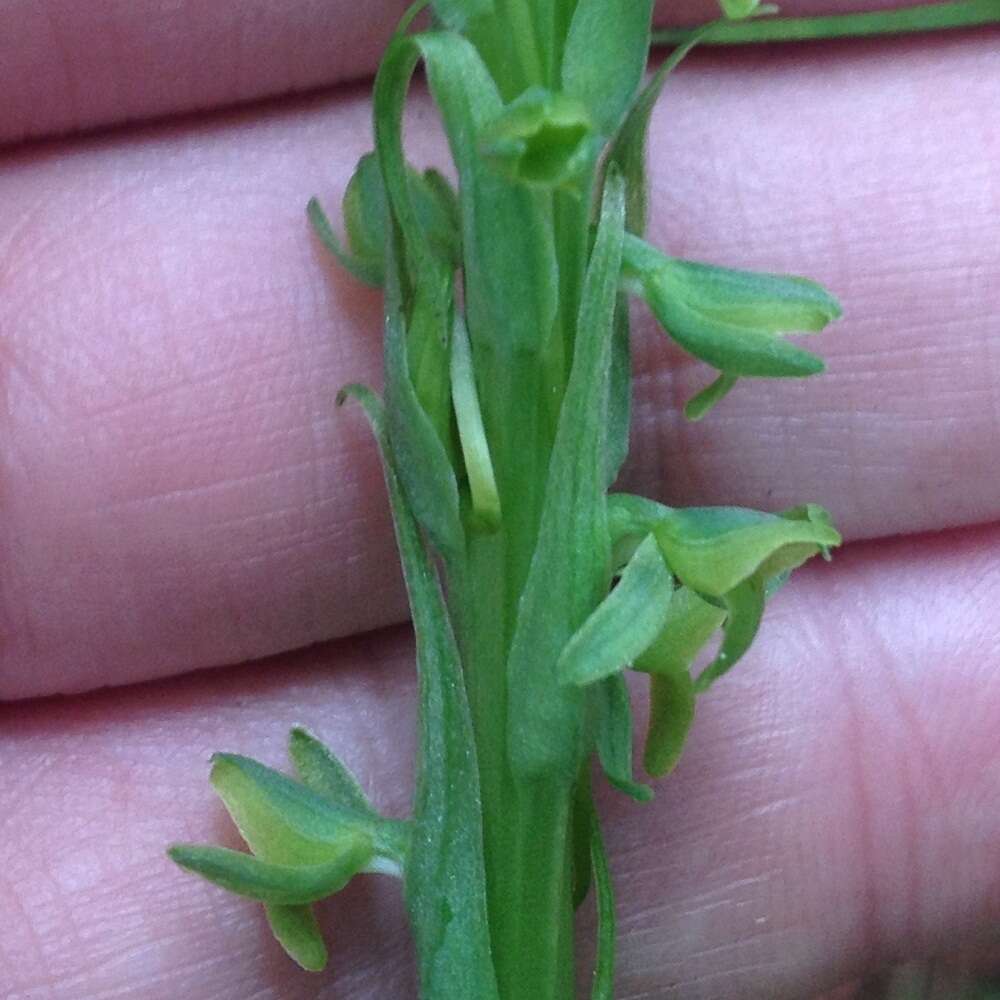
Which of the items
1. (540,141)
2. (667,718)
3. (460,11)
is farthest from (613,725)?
(460,11)

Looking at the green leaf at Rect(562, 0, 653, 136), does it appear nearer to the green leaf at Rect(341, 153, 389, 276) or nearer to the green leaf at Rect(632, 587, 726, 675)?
the green leaf at Rect(341, 153, 389, 276)

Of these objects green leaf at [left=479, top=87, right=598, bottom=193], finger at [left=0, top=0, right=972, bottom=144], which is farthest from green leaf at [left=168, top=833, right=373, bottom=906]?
finger at [left=0, top=0, right=972, bottom=144]

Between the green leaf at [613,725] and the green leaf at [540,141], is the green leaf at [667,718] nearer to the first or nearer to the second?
the green leaf at [613,725]

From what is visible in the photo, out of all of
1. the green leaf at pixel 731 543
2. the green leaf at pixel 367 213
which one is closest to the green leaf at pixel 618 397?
the green leaf at pixel 731 543

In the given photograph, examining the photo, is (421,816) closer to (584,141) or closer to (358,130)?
(584,141)

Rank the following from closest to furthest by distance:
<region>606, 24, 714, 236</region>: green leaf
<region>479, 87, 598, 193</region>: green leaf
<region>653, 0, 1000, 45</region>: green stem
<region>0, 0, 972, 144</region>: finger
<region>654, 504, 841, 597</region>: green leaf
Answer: <region>479, 87, 598, 193</region>: green leaf
<region>654, 504, 841, 597</region>: green leaf
<region>606, 24, 714, 236</region>: green leaf
<region>0, 0, 972, 144</region>: finger
<region>653, 0, 1000, 45</region>: green stem
